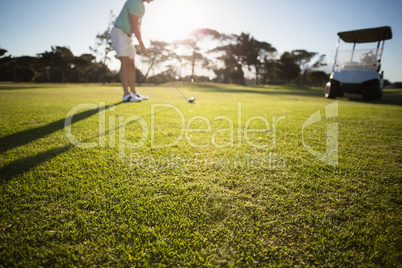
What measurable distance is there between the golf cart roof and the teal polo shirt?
10935mm

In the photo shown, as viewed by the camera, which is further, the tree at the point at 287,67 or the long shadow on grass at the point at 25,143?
the tree at the point at 287,67

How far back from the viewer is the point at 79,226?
898 millimetres

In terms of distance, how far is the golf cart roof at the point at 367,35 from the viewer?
9091 millimetres

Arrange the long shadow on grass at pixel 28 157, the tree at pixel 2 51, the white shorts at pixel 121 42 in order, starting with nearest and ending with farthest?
the long shadow on grass at pixel 28 157 → the white shorts at pixel 121 42 → the tree at pixel 2 51

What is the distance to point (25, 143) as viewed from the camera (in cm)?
183

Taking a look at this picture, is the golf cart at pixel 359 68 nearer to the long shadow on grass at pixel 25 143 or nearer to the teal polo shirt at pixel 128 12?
the teal polo shirt at pixel 128 12

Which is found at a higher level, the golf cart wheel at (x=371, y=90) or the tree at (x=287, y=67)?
the tree at (x=287, y=67)

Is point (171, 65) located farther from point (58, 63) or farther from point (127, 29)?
point (127, 29)

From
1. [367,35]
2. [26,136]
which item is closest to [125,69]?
[26,136]

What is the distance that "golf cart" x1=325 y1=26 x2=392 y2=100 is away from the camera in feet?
26.8

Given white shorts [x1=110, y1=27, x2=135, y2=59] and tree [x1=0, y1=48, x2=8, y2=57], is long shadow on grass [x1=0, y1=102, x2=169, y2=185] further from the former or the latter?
tree [x1=0, y1=48, x2=8, y2=57]

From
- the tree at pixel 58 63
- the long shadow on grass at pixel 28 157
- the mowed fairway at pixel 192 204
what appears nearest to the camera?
the mowed fairway at pixel 192 204

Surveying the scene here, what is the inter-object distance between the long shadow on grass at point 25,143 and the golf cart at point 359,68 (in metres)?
10.6

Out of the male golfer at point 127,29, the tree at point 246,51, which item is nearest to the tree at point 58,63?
the tree at point 246,51
